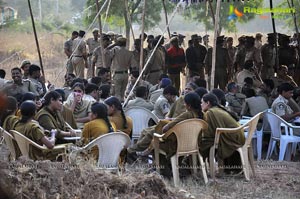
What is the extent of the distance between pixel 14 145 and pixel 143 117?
2.35 m

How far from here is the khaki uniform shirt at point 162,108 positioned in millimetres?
9836

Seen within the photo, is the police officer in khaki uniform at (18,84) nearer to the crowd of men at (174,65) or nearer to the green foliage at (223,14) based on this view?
the crowd of men at (174,65)

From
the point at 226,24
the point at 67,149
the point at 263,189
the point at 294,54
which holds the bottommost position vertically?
the point at 263,189

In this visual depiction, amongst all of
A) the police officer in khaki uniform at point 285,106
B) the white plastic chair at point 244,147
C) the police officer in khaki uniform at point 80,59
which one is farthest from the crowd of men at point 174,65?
the white plastic chair at point 244,147

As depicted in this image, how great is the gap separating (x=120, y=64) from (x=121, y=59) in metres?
0.14

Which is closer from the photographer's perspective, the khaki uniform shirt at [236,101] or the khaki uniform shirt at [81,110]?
the khaki uniform shirt at [81,110]

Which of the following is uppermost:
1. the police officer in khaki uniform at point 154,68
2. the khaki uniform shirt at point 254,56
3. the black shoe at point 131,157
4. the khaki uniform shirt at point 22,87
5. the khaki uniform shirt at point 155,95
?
the khaki uniform shirt at point 254,56

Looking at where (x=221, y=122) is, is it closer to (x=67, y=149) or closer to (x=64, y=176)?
(x=67, y=149)

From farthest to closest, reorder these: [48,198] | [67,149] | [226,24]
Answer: [226,24] → [67,149] → [48,198]

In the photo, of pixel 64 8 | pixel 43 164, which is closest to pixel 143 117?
pixel 43 164

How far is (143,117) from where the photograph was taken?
31.2 ft

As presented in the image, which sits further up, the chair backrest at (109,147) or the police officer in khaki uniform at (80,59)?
the police officer in khaki uniform at (80,59)

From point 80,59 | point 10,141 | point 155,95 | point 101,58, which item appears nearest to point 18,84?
point 155,95

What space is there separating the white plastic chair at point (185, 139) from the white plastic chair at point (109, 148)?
572mm
